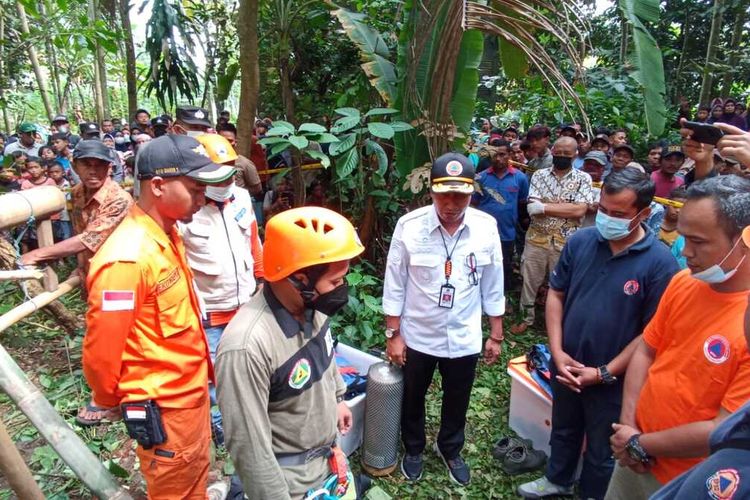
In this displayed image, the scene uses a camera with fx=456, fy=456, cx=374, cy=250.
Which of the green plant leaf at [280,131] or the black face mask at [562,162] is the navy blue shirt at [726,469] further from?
the black face mask at [562,162]

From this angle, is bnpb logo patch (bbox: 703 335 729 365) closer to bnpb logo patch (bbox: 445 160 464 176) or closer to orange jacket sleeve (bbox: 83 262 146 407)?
bnpb logo patch (bbox: 445 160 464 176)

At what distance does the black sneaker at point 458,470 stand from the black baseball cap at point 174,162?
91.2 inches

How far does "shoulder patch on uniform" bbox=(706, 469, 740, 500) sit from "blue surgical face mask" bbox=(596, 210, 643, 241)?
1.42 meters

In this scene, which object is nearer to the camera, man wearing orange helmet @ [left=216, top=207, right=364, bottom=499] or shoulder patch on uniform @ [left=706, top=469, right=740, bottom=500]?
shoulder patch on uniform @ [left=706, top=469, right=740, bottom=500]

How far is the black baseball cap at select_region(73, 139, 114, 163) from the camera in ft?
10.5

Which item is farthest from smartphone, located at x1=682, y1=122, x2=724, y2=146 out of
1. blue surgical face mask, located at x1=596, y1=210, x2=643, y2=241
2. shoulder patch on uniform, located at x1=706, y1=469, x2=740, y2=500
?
shoulder patch on uniform, located at x1=706, y1=469, x2=740, y2=500

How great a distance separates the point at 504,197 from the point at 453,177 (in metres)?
2.75

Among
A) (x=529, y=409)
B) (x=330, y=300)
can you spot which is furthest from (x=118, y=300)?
(x=529, y=409)

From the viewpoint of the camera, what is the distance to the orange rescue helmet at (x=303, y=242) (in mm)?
1491

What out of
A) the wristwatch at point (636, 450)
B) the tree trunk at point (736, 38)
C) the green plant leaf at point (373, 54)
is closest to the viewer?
the wristwatch at point (636, 450)

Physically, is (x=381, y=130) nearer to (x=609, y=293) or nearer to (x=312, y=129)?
(x=312, y=129)

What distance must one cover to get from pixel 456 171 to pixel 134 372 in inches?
71.5

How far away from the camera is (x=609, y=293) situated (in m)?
2.36

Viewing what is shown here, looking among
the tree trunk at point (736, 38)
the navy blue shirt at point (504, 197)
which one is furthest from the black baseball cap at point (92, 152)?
the tree trunk at point (736, 38)
